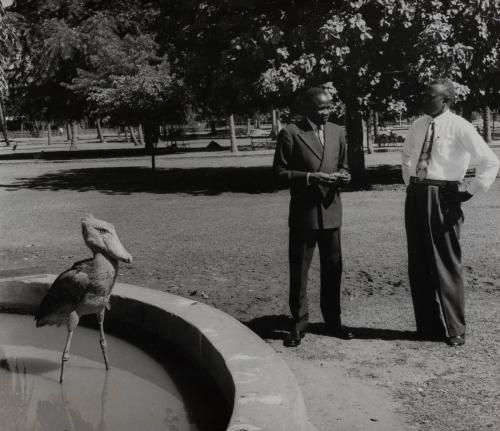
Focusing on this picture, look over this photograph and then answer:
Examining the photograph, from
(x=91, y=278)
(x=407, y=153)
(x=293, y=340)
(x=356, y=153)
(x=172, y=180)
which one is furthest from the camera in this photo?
(x=172, y=180)

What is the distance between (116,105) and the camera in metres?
22.5

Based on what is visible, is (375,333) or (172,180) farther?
(172,180)

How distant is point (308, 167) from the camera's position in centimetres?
515

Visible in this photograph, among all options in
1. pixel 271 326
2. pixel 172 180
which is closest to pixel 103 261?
pixel 271 326

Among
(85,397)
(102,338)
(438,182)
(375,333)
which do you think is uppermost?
(438,182)

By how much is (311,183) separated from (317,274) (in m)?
2.69

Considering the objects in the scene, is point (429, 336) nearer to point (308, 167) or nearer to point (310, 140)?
point (308, 167)

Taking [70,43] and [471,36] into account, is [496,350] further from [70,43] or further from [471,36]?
[70,43]

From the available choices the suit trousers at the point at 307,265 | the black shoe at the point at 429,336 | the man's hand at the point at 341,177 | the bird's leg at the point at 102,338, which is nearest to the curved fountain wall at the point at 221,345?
the bird's leg at the point at 102,338

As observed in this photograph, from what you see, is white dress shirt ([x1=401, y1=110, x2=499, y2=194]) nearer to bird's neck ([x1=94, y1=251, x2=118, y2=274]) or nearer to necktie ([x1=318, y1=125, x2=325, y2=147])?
necktie ([x1=318, y1=125, x2=325, y2=147])

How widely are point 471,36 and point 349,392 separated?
42.0 feet

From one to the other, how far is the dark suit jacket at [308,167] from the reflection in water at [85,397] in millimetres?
1548

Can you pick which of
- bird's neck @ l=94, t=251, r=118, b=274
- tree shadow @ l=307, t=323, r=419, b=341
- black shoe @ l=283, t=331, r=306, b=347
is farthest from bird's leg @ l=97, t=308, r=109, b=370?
tree shadow @ l=307, t=323, r=419, b=341

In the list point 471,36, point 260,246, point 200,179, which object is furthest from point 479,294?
point 200,179
